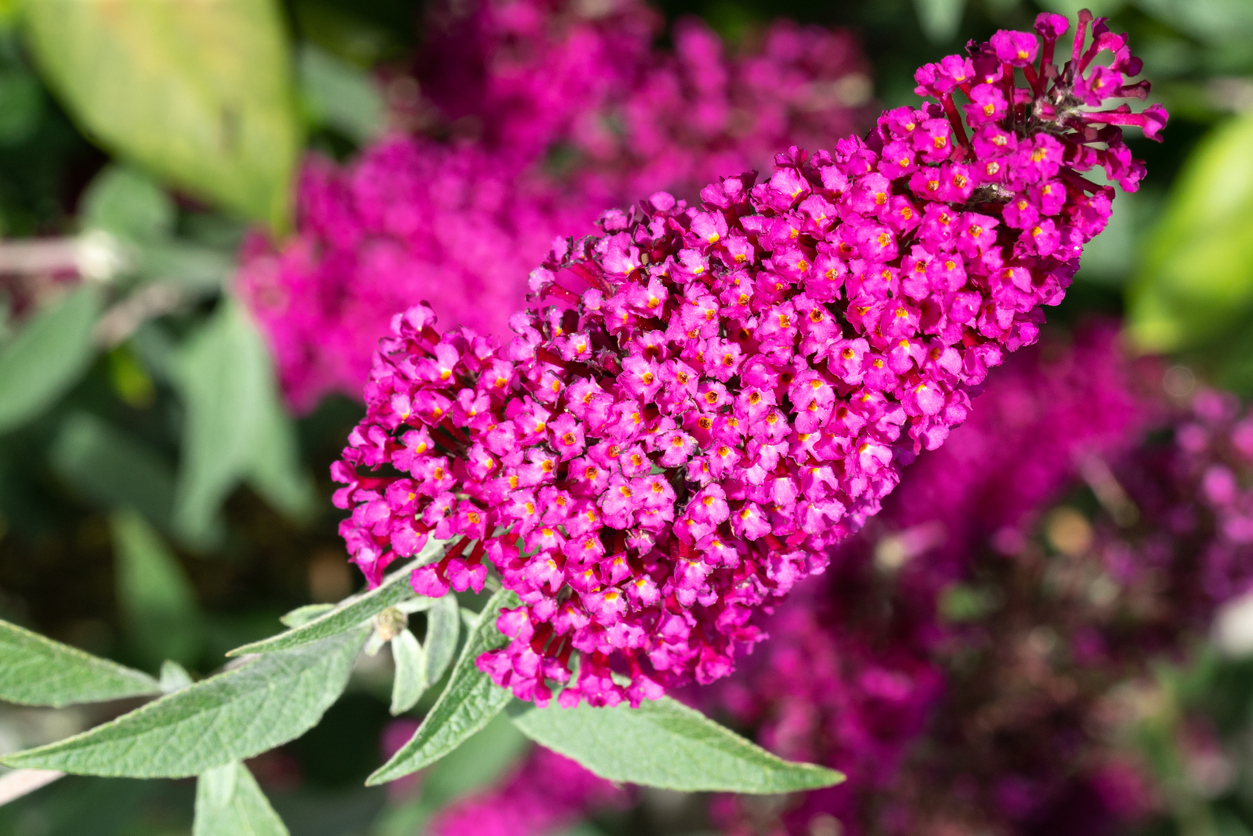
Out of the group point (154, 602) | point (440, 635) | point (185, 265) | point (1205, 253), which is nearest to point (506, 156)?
point (185, 265)

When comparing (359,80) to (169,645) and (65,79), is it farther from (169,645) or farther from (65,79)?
(169,645)

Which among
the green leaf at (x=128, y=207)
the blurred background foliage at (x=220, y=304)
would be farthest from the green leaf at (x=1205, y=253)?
the green leaf at (x=128, y=207)

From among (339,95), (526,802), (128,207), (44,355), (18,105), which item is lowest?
(526,802)

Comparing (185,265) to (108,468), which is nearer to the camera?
A: (185,265)

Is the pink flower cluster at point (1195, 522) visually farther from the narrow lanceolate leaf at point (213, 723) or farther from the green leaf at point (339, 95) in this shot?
the green leaf at point (339, 95)

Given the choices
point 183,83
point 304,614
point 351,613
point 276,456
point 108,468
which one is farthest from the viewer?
point 108,468

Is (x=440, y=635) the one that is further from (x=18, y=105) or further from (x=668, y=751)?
(x=18, y=105)

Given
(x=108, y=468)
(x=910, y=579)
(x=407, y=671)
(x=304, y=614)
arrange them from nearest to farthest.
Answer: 1. (x=304, y=614)
2. (x=407, y=671)
3. (x=910, y=579)
4. (x=108, y=468)
